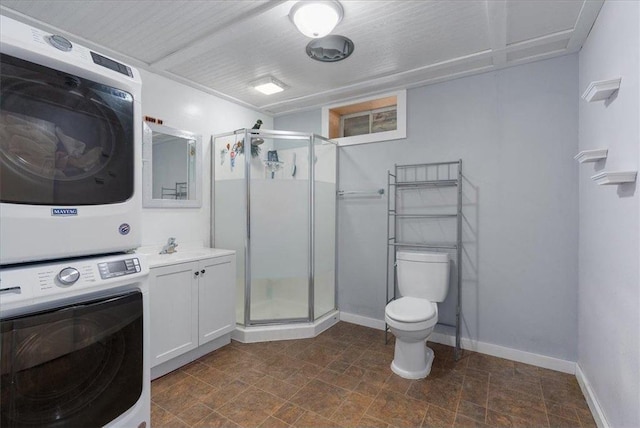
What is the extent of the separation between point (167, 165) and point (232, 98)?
41.9 inches

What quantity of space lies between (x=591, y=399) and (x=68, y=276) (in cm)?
280

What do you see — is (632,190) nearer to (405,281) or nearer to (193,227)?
(405,281)

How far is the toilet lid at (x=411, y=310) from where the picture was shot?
2.14 metres

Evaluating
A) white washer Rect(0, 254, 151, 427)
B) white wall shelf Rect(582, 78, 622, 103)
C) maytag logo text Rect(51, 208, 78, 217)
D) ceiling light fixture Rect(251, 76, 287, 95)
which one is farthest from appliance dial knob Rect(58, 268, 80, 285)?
white wall shelf Rect(582, 78, 622, 103)

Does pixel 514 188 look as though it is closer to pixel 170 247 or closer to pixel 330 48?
pixel 330 48

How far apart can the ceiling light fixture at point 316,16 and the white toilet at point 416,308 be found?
6.15 ft

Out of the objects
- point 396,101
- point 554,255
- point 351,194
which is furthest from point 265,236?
point 554,255

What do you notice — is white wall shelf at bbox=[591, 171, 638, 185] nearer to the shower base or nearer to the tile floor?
the tile floor

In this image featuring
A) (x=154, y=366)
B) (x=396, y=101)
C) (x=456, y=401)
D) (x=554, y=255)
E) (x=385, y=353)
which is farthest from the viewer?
(x=396, y=101)

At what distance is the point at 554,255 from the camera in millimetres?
2273

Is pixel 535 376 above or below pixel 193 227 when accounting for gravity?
below

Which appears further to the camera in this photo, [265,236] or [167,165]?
[265,236]

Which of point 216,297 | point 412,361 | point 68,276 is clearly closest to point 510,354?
point 412,361

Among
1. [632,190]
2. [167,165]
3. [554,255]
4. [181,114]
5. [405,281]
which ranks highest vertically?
[181,114]
